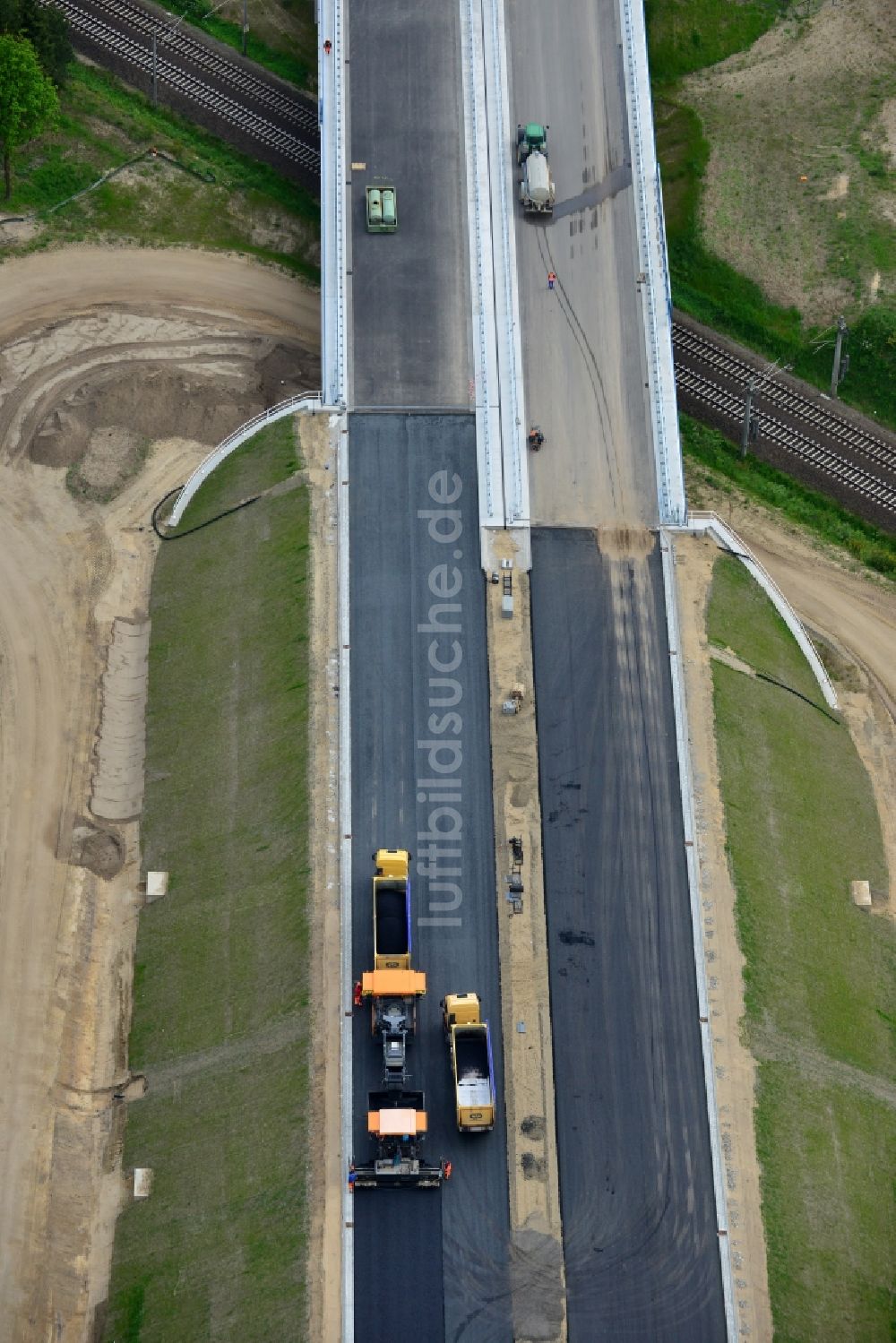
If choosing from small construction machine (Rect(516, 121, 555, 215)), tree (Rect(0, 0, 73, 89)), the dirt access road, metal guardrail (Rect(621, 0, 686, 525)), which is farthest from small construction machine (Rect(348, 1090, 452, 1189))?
tree (Rect(0, 0, 73, 89))

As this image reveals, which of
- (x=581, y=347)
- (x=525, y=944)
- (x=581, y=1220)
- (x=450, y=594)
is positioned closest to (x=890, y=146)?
(x=581, y=347)

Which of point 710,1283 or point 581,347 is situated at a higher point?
point 581,347

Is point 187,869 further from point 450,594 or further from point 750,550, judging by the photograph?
point 750,550

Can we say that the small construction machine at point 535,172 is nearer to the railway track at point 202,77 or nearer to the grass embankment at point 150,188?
the grass embankment at point 150,188

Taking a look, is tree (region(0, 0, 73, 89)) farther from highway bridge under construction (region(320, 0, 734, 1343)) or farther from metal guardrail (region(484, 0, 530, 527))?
metal guardrail (region(484, 0, 530, 527))

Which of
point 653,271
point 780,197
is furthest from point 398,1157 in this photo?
point 780,197

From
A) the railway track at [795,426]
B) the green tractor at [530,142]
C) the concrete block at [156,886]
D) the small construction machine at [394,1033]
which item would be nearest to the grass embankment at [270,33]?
the green tractor at [530,142]

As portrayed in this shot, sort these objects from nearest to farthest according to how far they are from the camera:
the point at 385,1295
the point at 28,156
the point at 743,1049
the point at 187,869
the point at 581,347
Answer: the point at 385,1295 < the point at 743,1049 < the point at 187,869 < the point at 581,347 < the point at 28,156
